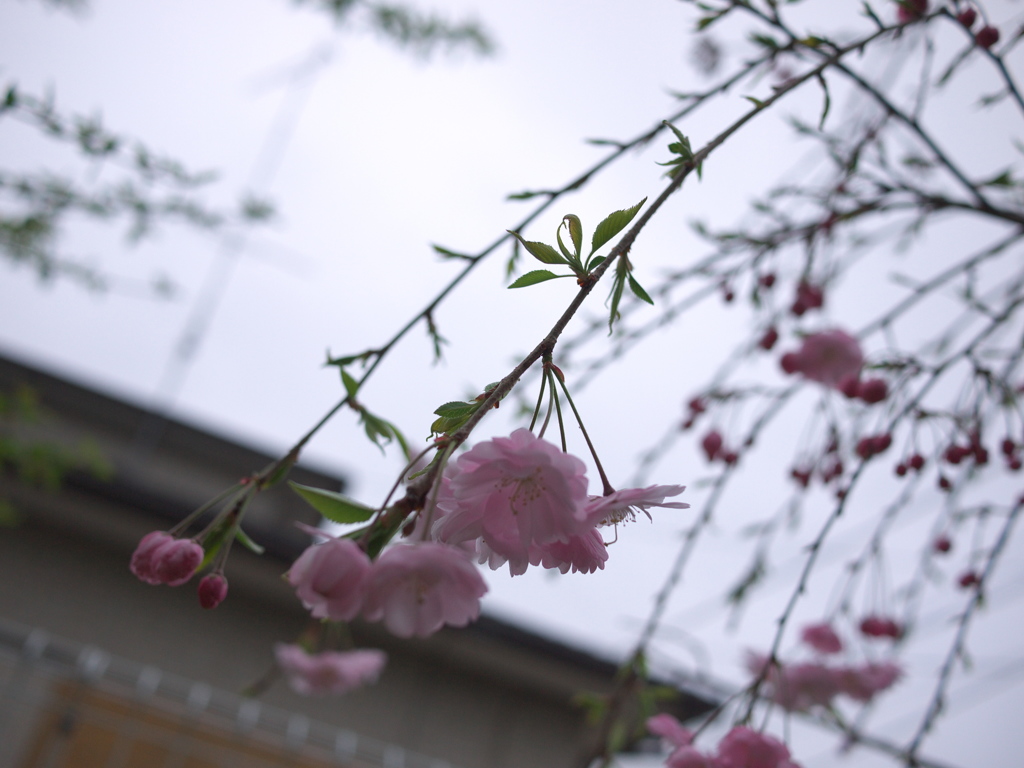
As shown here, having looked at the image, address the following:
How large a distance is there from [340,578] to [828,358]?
1234mm

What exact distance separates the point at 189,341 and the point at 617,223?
430 cm

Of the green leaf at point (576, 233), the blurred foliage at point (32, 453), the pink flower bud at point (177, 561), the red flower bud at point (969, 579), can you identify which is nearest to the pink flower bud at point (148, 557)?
the pink flower bud at point (177, 561)

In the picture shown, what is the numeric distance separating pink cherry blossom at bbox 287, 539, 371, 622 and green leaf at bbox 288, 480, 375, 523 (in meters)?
0.02

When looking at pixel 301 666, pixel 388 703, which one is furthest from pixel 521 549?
pixel 388 703

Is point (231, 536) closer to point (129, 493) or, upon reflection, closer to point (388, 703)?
point (129, 493)

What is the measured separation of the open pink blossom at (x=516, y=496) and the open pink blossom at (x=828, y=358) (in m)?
1.04

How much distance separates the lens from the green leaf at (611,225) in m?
0.46

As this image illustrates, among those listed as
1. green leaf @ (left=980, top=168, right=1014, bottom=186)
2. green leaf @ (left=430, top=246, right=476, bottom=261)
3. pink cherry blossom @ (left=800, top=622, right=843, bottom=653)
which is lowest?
green leaf @ (left=430, top=246, right=476, bottom=261)

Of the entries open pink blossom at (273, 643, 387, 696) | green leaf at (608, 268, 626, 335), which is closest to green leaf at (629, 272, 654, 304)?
green leaf at (608, 268, 626, 335)

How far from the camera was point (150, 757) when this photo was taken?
2.55 meters

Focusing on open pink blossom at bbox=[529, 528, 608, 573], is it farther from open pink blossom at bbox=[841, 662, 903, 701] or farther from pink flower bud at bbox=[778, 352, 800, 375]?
open pink blossom at bbox=[841, 662, 903, 701]

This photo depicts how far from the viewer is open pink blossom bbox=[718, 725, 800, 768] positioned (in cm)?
72

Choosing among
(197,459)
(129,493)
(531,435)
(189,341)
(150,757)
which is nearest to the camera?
(531,435)

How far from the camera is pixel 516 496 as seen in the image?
18.5 inches
